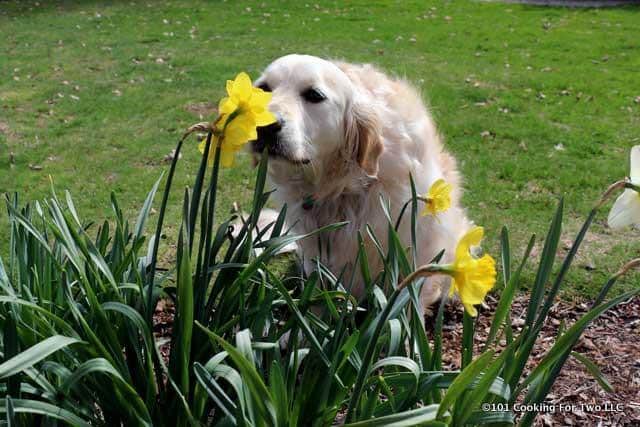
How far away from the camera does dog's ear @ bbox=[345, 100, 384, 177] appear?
311cm

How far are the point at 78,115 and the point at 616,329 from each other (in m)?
5.52

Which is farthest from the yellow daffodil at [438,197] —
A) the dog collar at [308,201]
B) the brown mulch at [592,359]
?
the dog collar at [308,201]

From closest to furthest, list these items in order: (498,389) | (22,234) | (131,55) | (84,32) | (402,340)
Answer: (498,389), (402,340), (22,234), (131,55), (84,32)

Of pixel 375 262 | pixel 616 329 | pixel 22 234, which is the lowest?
pixel 616 329

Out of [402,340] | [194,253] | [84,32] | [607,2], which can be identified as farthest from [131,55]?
[607,2]

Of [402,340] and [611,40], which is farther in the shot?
[611,40]

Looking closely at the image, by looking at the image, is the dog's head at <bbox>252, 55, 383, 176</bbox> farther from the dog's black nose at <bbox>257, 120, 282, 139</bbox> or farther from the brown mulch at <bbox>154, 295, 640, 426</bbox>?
the brown mulch at <bbox>154, 295, 640, 426</bbox>

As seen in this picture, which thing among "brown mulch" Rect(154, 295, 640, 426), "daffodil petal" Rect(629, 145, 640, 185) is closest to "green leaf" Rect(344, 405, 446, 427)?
"daffodil petal" Rect(629, 145, 640, 185)

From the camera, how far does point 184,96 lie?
721cm

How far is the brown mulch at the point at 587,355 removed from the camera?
7.99 ft

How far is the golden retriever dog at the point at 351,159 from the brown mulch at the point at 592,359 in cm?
34

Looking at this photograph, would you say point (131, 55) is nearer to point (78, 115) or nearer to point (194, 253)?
point (78, 115)

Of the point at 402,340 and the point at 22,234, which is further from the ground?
the point at 22,234

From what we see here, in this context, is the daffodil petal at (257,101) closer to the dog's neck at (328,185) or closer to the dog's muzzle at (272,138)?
the dog's muzzle at (272,138)
